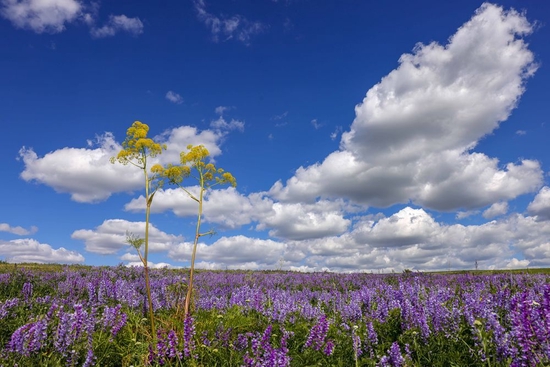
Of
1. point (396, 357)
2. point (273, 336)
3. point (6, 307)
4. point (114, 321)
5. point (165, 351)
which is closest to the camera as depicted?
point (396, 357)

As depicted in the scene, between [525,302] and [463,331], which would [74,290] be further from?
[525,302]

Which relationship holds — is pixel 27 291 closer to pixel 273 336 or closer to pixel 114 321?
pixel 114 321

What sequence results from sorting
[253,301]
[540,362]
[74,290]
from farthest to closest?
[74,290] < [253,301] < [540,362]

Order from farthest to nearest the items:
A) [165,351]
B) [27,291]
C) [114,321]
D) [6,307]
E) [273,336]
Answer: [27,291] < [6,307] < [114,321] < [273,336] < [165,351]

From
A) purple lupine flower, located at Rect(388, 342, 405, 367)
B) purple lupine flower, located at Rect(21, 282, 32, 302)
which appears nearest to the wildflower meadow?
purple lupine flower, located at Rect(388, 342, 405, 367)

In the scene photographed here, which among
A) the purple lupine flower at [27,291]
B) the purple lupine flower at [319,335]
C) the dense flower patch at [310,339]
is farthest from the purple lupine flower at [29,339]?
the purple lupine flower at [27,291]

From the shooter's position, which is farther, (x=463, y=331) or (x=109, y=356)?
(x=109, y=356)

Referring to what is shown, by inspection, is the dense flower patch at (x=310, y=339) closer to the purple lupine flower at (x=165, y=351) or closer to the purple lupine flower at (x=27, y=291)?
the purple lupine flower at (x=165, y=351)

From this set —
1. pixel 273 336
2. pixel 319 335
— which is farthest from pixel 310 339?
pixel 273 336

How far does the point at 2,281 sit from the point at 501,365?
14.4 m

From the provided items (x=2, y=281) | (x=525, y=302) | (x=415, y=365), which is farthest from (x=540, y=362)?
(x=2, y=281)

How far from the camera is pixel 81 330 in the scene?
5.65 m

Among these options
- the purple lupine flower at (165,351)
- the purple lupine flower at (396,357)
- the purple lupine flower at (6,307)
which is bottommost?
the purple lupine flower at (165,351)

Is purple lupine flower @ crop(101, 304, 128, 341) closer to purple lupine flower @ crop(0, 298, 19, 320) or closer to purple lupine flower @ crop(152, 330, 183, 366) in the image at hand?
purple lupine flower @ crop(152, 330, 183, 366)
